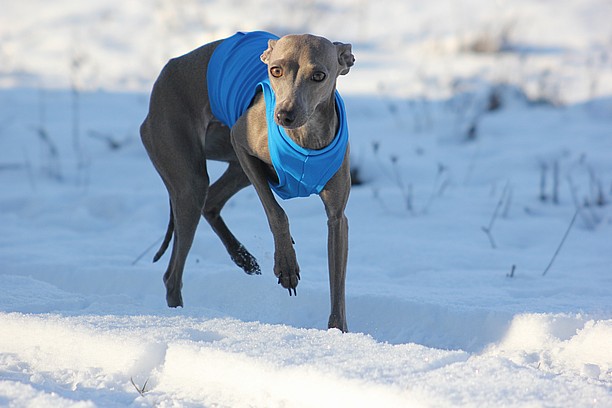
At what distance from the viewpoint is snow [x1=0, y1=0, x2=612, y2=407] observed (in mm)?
3035

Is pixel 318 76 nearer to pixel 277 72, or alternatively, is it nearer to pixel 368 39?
pixel 277 72

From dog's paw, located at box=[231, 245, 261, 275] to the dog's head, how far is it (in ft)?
4.17

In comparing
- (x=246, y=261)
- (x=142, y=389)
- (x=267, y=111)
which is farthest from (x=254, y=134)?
(x=142, y=389)

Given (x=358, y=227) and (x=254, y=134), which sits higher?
(x=254, y=134)

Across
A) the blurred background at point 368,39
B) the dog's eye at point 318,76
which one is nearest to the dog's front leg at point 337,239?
the dog's eye at point 318,76

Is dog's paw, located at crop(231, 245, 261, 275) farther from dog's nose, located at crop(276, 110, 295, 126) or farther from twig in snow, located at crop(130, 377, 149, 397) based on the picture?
twig in snow, located at crop(130, 377, 149, 397)

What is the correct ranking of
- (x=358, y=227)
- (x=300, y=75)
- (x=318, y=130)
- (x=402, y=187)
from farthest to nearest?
(x=402, y=187), (x=358, y=227), (x=318, y=130), (x=300, y=75)

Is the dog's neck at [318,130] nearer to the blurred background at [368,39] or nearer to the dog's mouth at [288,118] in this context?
the dog's mouth at [288,118]

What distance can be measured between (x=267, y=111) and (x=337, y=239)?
1.99 feet

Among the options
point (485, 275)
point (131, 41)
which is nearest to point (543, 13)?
point (131, 41)

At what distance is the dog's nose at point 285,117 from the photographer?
3.29 metres

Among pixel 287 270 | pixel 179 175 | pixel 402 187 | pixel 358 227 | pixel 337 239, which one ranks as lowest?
pixel 358 227

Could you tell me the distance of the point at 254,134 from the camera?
382cm

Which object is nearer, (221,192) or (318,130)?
(318,130)
